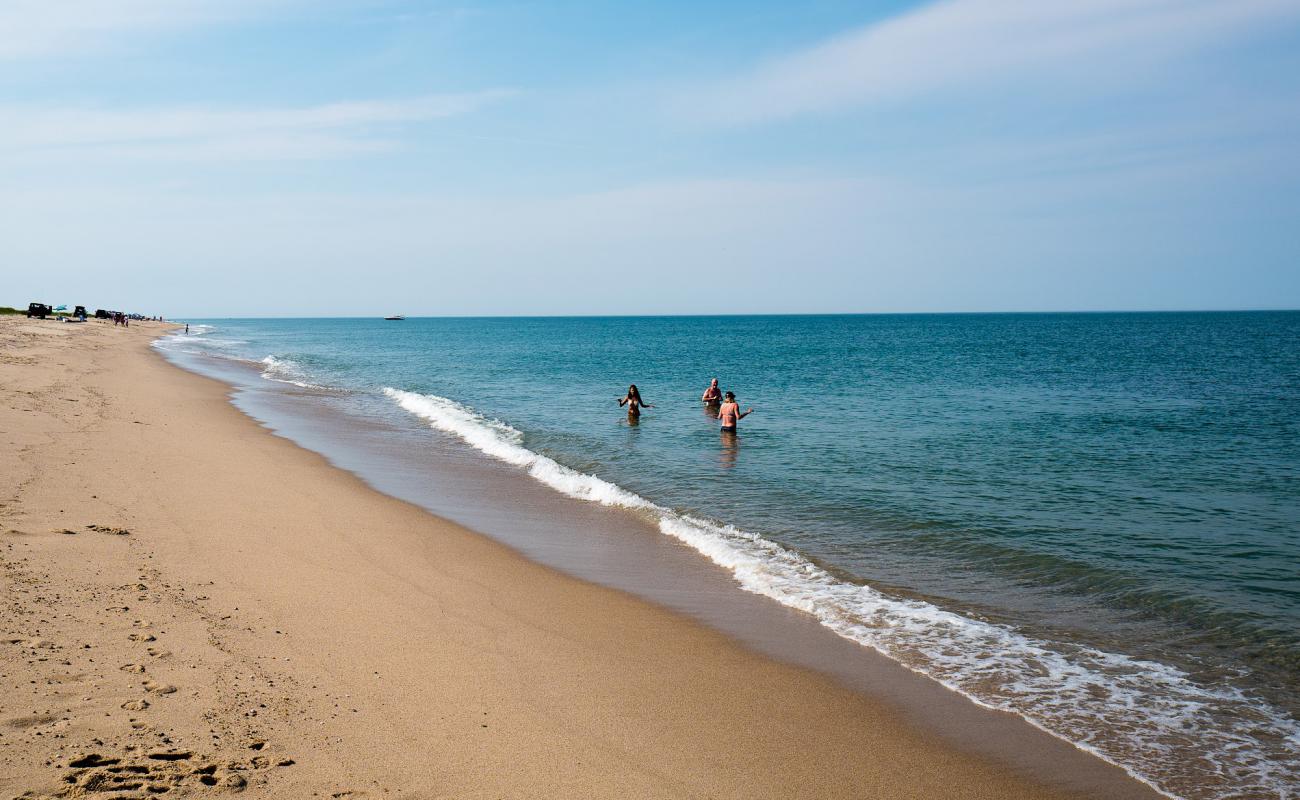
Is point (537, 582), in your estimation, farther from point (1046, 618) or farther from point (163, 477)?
point (163, 477)

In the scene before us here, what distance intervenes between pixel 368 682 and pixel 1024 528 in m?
9.92

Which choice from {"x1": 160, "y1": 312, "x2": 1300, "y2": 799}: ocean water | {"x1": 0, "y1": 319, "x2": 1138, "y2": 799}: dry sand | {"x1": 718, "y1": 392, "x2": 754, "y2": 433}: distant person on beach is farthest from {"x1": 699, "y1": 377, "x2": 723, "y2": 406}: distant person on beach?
{"x1": 0, "y1": 319, "x2": 1138, "y2": 799}: dry sand

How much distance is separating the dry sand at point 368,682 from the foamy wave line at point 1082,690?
106 centimetres

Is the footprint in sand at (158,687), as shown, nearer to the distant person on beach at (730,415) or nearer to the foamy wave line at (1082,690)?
the foamy wave line at (1082,690)

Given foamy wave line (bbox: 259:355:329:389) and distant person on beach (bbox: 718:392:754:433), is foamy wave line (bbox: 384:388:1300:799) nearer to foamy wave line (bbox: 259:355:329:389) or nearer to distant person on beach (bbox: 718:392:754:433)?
distant person on beach (bbox: 718:392:754:433)

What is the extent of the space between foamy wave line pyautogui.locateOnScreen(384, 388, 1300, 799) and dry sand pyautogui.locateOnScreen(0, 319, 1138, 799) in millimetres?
1055

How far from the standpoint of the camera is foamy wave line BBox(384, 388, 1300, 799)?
5559 millimetres

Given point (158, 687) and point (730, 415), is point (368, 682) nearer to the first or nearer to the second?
point (158, 687)

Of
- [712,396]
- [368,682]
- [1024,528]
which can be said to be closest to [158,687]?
[368,682]

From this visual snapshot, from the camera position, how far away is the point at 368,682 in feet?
19.6

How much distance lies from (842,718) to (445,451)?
14719mm

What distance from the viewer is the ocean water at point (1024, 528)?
6.56 meters

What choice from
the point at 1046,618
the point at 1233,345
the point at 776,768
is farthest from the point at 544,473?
the point at 1233,345

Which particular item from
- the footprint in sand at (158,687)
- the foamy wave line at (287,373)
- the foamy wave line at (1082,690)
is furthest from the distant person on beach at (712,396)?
the footprint in sand at (158,687)
